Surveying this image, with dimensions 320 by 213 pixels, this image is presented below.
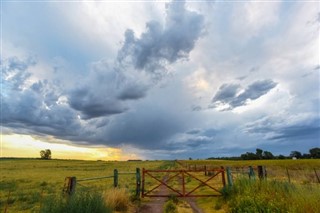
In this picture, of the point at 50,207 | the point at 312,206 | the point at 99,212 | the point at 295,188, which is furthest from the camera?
the point at 295,188

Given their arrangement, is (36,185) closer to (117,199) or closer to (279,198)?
(117,199)

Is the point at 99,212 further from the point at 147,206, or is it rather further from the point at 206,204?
the point at 206,204

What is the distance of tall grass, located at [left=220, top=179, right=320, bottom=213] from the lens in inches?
306

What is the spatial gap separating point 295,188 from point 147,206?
7.20 meters

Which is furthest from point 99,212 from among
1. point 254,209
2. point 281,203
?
point 281,203

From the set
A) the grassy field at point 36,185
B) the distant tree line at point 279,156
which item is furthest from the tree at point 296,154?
the grassy field at point 36,185

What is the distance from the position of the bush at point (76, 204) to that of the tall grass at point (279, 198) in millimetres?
4814

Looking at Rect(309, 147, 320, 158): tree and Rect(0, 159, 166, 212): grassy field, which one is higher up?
Rect(309, 147, 320, 158): tree

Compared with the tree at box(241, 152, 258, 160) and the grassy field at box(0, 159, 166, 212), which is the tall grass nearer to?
the grassy field at box(0, 159, 166, 212)

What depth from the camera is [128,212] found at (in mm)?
12844

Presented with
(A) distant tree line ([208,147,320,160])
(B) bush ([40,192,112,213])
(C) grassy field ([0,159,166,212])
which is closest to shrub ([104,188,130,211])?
(C) grassy field ([0,159,166,212])

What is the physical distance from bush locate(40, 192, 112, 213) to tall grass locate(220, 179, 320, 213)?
4.81 m

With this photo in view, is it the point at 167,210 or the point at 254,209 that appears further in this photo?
the point at 167,210

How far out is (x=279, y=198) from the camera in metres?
9.47
